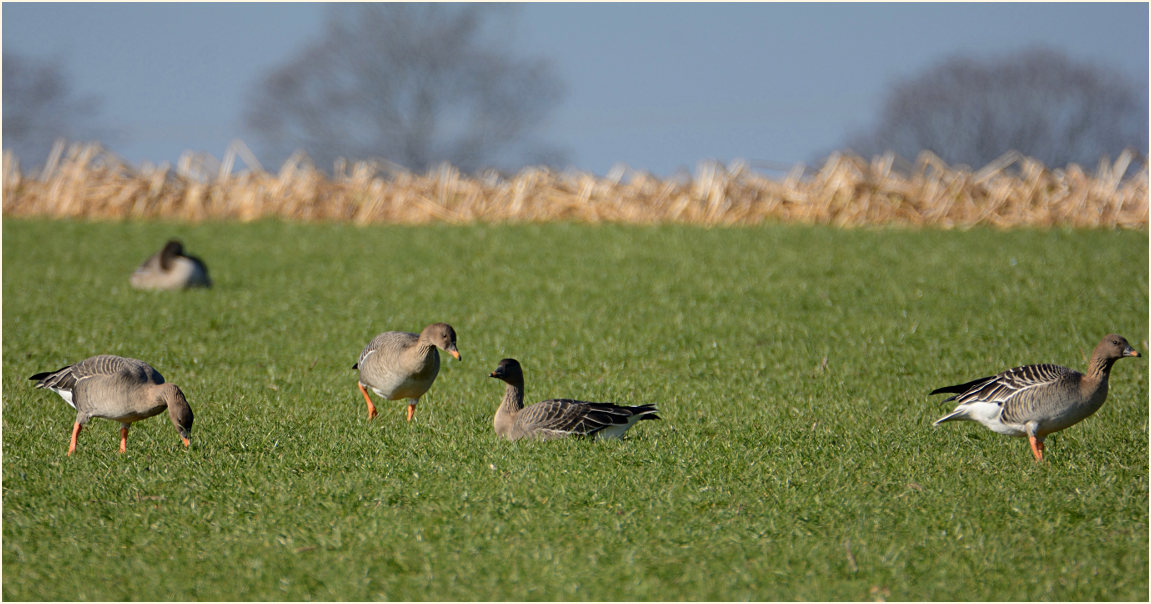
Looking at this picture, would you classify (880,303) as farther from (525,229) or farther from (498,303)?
(525,229)

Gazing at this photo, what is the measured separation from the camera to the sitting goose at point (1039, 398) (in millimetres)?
7941

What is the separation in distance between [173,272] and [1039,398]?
15.1 meters

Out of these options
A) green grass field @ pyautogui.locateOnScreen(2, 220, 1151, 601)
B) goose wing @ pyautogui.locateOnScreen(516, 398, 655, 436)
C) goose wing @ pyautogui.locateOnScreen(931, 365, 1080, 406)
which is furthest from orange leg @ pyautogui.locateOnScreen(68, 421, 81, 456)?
goose wing @ pyautogui.locateOnScreen(931, 365, 1080, 406)

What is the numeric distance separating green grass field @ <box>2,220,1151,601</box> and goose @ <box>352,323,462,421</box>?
0.37 m

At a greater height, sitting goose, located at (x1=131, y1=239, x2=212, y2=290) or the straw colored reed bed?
the straw colored reed bed

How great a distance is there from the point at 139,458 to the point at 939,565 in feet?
19.9

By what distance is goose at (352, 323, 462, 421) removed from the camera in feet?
29.8

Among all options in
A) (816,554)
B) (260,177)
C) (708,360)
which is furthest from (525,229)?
(816,554)

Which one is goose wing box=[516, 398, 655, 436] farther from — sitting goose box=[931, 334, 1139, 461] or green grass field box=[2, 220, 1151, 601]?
sitting goose box=[931, 334, 1139, 461]

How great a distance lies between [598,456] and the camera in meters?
8.17

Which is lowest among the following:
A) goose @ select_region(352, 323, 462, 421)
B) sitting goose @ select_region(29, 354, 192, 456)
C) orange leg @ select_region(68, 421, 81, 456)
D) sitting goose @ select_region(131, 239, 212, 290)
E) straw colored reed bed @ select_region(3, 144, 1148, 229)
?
orange leg @ select_region(68, 421, 81, 456)

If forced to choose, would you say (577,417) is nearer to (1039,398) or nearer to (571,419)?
(571,419)

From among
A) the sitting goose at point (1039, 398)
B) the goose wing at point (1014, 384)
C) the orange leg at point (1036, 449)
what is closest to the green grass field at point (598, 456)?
the orange leg at point (1036, 449)

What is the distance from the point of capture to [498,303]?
56.4 ft
